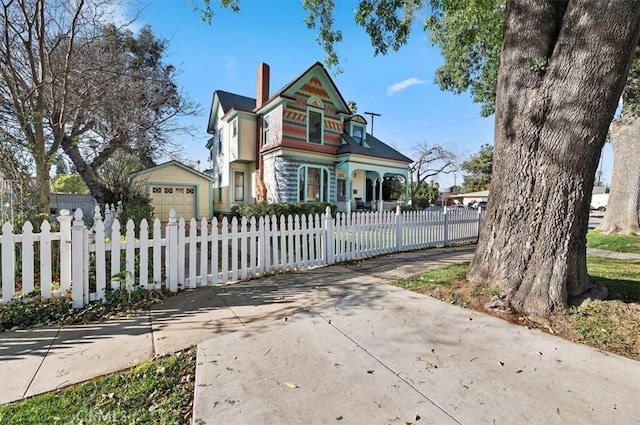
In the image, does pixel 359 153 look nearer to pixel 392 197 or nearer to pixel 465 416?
pixel 392 197

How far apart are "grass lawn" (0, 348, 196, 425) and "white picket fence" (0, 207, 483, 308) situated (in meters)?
1.95

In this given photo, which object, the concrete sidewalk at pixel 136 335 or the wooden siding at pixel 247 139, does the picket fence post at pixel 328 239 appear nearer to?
the concrete sidewalk at pixel 136 335

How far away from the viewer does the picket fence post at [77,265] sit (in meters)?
3.78

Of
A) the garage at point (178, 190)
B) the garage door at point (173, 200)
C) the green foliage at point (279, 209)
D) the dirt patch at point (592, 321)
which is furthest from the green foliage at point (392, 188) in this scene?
the dirt patch at point (592, 321)

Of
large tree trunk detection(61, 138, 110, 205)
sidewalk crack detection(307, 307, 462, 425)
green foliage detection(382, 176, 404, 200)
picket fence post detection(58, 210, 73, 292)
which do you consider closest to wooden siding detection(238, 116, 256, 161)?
large tree trunk detection(61, 138, 110, 205)

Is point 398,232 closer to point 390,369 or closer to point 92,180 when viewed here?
point 390,369

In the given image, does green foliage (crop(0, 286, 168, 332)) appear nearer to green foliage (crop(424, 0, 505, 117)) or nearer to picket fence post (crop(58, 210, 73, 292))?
picket fence post (crop(58, 210, 73, 292))

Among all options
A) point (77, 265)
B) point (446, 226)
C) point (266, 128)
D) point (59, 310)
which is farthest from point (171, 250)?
point (266, 128)

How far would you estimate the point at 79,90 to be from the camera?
8.30 metres

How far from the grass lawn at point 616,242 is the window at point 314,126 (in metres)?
12.4

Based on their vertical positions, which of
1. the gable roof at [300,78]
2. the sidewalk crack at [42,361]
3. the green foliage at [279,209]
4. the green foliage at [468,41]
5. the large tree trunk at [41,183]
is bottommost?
the sidewalk crack at [42,361]

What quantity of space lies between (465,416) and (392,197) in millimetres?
24611

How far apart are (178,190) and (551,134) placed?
54.4ft

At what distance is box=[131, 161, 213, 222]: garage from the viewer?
51.0 ft
